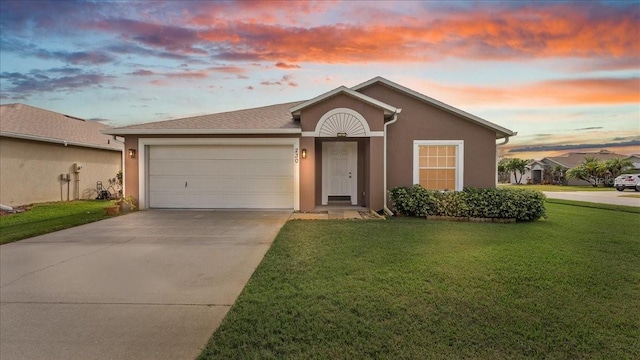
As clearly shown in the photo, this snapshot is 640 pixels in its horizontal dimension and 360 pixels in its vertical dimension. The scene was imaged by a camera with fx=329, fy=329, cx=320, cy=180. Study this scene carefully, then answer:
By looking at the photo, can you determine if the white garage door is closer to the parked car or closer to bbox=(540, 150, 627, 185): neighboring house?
the parked car

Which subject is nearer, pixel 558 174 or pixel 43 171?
pixel 43 171

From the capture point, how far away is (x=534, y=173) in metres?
47.8

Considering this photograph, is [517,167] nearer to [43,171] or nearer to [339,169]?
[339,169]

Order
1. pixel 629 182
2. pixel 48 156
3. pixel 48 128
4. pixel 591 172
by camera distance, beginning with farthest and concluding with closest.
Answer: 1. pixel 591 172
2. pixel 629 182
3. pixel 48 128
4. pixel 48 156

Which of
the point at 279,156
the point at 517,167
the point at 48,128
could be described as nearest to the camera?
the point at 279,156

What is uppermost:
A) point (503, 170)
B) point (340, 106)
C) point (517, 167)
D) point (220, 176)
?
point (340, 106)

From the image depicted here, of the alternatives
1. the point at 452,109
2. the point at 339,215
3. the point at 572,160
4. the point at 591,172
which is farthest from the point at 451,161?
the point at 572,160

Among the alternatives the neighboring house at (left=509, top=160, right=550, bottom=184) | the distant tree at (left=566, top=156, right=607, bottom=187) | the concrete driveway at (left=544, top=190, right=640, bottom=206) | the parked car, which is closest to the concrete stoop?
the concrete driveway at (left=544, top=190, right=640, bottom=206)

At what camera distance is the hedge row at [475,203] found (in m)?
9.70

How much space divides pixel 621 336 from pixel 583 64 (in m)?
12.5

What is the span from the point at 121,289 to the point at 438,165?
33.8 ft

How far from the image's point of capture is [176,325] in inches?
132

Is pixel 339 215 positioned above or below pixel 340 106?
below

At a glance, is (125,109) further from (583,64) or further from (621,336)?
(583,64)
